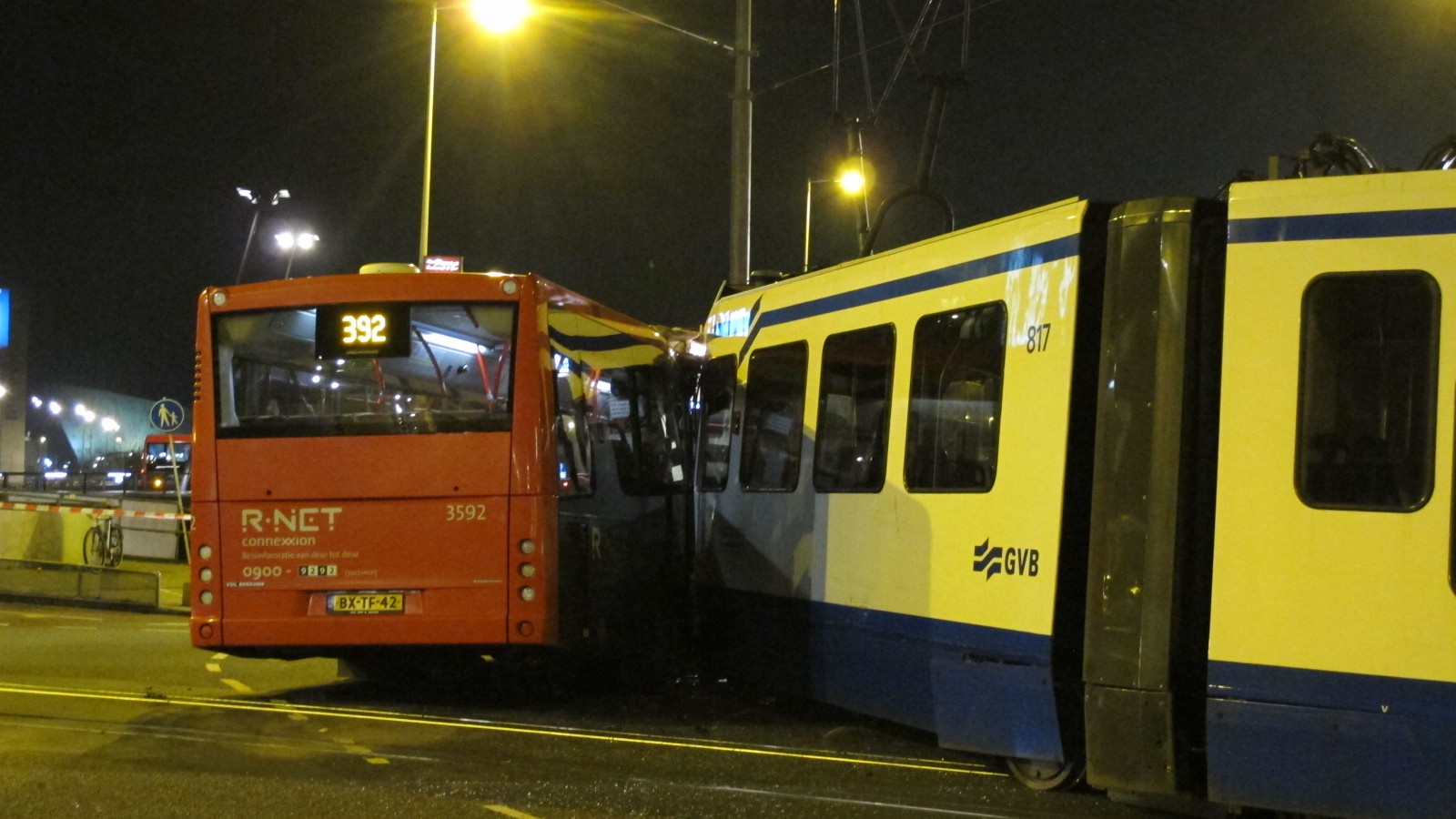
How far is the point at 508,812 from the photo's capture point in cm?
641

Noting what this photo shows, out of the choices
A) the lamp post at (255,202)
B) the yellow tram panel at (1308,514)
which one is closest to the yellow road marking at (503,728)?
the yellow tram panel at (1308,514)

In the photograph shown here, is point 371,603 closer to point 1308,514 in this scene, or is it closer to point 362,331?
point 362,331

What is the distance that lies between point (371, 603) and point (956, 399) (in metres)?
3.93

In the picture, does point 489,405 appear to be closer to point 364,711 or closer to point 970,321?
point 364,711

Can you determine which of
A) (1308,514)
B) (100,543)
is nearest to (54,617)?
(100,543)

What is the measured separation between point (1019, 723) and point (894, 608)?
116 cm

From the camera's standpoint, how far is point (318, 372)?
8977 mm

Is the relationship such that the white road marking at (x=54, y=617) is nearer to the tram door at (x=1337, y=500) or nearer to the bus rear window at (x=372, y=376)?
the bus rear window at (x=372, y=376)

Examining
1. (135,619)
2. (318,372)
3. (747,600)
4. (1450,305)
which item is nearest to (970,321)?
(1450,305)

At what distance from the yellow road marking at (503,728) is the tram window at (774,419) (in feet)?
5.80

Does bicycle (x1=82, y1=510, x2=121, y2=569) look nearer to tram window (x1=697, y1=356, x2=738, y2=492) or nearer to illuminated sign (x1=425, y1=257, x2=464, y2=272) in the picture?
illuminated sign (x1=425, y1=257, x2=464, y2=272)

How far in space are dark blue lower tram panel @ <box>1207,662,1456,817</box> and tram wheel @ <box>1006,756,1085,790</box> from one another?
3.32 feet

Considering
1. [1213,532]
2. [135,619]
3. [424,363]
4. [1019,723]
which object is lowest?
[135,619]

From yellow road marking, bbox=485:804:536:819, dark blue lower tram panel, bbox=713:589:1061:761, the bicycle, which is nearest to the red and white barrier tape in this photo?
the bicycle
